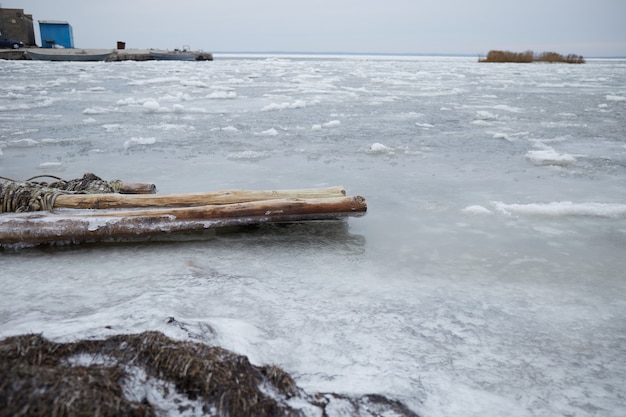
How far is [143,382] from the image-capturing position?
147cm

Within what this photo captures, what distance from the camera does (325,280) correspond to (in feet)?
9.00

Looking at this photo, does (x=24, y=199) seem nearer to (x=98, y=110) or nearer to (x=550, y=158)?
(x=550, y=158)

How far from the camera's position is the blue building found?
4294 cm

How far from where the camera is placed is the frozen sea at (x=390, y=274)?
6.21ft

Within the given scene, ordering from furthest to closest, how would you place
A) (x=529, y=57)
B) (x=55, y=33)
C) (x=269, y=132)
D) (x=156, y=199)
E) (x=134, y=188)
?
(x=55, y=33) → (x=529, y=57) → (x=269, y=132) → (x=134, y=188) → (x=156, y=199)

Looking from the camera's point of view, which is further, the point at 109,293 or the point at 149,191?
the point at 149,191

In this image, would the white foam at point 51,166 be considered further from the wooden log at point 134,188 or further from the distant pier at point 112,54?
the distant pier at point 112,54

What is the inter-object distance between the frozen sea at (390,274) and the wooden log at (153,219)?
0.12 metres

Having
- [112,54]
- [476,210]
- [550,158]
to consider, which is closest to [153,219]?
[476,210]

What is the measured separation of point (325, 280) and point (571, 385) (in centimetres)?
140

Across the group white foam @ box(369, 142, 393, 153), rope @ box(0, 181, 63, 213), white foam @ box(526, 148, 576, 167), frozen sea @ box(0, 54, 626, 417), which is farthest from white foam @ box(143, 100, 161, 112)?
white foam @ box(526, 148, 576, 167)

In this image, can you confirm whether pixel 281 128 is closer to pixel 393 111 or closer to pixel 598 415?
pixel 393 111

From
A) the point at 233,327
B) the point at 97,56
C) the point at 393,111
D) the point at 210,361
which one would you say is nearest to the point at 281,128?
the point at 393,111

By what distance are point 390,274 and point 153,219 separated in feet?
6.00
